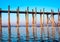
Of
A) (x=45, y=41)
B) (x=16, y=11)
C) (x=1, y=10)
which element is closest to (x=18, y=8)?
(x=16, y=11)

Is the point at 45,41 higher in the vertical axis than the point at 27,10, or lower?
lower

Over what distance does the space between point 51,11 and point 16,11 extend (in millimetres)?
5726

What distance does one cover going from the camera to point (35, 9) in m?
24.2

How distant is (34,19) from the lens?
24.8 metres

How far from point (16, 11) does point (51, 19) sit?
262 inches

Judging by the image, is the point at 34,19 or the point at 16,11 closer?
the point at 16,11

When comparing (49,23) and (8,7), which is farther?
(49,23)

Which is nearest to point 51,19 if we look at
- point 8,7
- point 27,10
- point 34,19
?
point 34,19

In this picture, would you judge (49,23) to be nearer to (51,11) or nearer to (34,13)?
(51,11)

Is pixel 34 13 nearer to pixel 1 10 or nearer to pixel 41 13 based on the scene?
pixel 41 13

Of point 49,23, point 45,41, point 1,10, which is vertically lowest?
point 45,41

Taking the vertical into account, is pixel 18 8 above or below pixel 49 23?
above

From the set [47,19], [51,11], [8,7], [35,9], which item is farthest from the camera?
[47,19]

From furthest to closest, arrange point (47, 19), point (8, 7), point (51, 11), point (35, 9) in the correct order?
1. point (47, 19)
2. point (51, 11)
3. point (35, 9)
4. point (8, 7)
